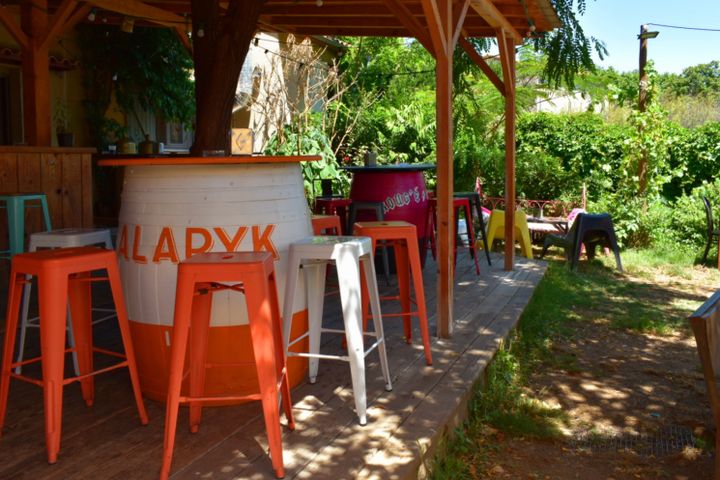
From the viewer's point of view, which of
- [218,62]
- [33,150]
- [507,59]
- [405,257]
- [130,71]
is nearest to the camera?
[218,62]

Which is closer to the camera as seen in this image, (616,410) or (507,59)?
(616,410)

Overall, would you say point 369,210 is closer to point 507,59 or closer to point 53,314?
point 507,59

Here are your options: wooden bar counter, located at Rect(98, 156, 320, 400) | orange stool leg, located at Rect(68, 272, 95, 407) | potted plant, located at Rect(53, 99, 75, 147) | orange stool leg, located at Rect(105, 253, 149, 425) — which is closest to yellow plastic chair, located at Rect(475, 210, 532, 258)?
potted plant, located at Rect(53, 99, 75, 147)

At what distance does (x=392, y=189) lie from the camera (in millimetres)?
6961

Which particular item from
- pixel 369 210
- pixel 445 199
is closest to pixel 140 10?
pixel 369 210

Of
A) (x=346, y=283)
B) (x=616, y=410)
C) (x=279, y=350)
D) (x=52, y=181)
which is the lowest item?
(x=616, y=410)

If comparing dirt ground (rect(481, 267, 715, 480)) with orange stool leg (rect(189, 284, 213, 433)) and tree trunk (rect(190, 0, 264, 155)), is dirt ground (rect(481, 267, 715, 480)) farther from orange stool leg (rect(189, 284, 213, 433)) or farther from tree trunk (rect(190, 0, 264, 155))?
tree trunk (rect(190, 0, 264, 155))

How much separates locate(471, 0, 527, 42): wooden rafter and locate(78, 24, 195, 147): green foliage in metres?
5.44

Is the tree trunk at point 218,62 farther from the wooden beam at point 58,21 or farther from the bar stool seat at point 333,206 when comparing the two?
the wooden beam at point 58,21

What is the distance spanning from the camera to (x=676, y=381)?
5258 millimetres

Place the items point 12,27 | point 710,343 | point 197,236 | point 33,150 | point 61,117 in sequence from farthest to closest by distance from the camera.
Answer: point 61,117, point 12,27, point 33,150, point 197,236, point 710,343

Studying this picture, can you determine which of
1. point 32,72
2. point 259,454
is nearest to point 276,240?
point 259,454

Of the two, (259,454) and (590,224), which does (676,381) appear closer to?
(259,454)

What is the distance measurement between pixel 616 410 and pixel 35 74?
5688 millimetres
